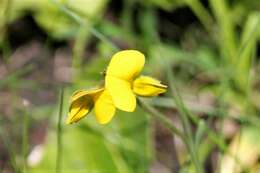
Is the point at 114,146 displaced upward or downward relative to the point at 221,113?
downward

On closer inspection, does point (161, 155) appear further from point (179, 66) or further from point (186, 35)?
point (186, 35)

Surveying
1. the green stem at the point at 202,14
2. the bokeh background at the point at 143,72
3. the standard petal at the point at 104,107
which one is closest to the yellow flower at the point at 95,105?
the standard petal at the point at 104,107

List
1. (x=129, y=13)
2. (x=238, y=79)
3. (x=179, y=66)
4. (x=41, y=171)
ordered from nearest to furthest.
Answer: (x=41, y=171), (x=238, y=79), (x=179, y=66), (x=129, y=13)

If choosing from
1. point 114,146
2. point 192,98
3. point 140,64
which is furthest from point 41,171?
point 140,64

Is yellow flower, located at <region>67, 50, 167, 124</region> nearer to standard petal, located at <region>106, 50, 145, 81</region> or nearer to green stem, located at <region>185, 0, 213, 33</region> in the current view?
standard petal, located at <region>106, 50, 145, 81</region>

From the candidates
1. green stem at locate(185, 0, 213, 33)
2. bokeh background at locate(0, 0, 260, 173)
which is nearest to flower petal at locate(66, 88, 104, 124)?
bokeh background at locate(0, 0, 260, 173)

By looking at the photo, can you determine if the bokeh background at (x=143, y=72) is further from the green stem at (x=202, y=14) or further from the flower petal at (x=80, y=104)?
the flower petal at (x=80, y=104)
